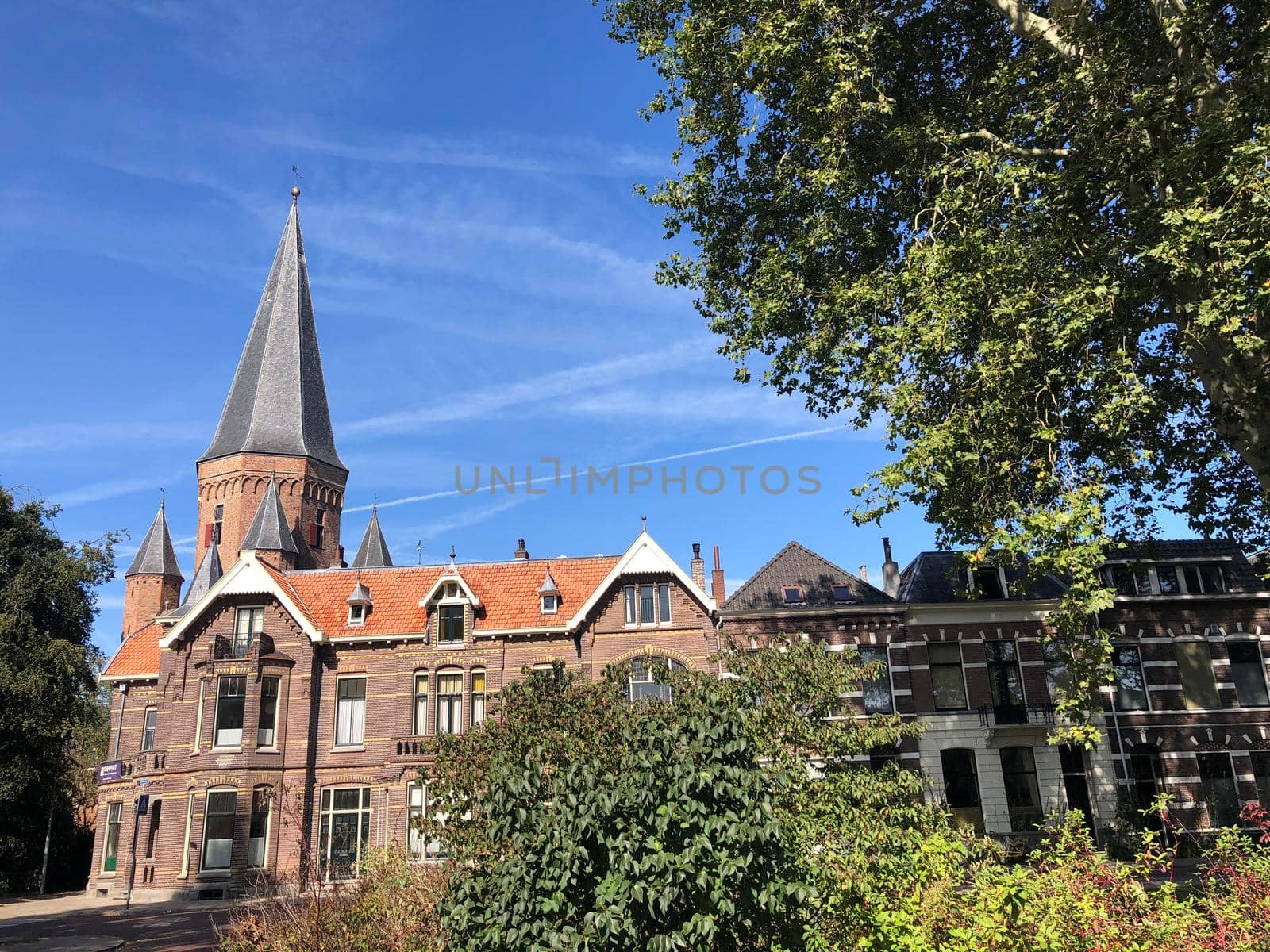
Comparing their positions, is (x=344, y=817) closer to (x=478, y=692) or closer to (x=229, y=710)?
(x=229, y=710)

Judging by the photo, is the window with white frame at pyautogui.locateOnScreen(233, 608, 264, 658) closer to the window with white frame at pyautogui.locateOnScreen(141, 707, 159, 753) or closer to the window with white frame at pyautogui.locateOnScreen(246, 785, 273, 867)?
the window with white frame at pyautogui.locateOnScreen(246, 785, 273, 867)

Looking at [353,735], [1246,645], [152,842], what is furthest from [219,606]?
[1246,645]

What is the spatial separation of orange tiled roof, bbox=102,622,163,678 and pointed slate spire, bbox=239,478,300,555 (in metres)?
4.77

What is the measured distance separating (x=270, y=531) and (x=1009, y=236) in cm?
3143

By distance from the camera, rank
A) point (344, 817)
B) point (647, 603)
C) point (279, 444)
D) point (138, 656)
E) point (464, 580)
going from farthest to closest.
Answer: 1. point (279, 444)
2. point (138, 656)
3. point (464, 580)
4. point (647, 603)
5. point (344, 817)

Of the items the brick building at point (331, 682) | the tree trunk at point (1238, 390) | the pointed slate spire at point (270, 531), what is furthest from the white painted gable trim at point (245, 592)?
the tree trunk at point (1238, 390)

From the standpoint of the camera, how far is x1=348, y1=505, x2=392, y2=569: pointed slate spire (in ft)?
148

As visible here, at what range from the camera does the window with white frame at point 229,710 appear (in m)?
29.2

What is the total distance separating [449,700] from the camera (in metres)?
29.6

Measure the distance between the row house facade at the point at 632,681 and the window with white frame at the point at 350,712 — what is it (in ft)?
0.19

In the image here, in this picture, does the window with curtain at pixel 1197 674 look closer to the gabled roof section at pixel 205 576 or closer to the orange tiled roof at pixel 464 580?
the orange tiled roof at pixel 464 580

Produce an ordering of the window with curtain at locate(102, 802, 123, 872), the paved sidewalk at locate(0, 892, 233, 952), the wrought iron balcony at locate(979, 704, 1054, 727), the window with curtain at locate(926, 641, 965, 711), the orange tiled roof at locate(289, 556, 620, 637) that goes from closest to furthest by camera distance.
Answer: the paved sidewalk at locate(0, 892, 233, 952) → the wrought iron balcony at locate(979, 704, 1054, 727) → the window with curtain at locate(926, 641, 965, 711) → the orange tiled roof at locate(289, 556, 620, 637) → the window with curtain at locate(102, 802, 123, 872)

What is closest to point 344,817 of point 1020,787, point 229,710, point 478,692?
point 229,710

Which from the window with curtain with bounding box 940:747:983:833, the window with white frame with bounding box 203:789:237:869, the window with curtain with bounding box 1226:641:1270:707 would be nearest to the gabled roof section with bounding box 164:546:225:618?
the window with white frame with bounding box 203:789:237:869
